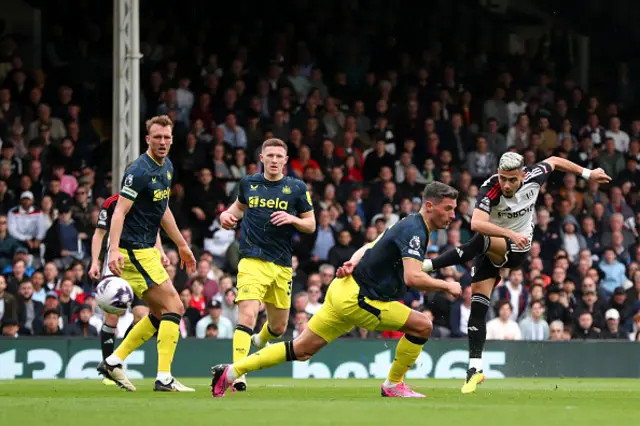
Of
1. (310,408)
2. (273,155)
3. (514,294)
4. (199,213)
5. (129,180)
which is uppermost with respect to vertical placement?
(199,213)

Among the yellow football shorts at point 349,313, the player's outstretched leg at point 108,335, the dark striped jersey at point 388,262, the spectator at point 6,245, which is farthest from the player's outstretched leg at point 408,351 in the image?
the spectator at point 6,245

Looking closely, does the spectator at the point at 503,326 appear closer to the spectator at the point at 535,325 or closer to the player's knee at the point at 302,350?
the spectator at the point at 535,325

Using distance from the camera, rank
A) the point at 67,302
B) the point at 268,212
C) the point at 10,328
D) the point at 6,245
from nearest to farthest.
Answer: the point at 268,212
the point at 10,328
the point at 67,302
the point at 6,245

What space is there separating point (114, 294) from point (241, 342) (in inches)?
50.6

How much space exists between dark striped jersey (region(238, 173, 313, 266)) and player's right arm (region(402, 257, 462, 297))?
2.20 m

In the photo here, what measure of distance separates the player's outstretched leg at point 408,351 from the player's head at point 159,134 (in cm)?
266

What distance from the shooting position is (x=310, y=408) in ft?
31.5

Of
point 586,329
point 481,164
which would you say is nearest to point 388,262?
point 586,329

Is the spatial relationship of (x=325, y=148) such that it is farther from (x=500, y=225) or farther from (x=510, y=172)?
(x=510, y=172)

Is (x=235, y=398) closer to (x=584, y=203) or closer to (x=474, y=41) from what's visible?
(x=584, y=203)

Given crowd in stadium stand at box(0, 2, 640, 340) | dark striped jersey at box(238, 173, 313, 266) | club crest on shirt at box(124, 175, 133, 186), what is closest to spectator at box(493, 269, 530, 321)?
crowd in stadium stand at box(0, 2, 640, 340)

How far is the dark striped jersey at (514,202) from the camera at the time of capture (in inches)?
485

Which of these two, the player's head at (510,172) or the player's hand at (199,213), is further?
the player's hand at (199,213)

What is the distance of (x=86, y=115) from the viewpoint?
21969 mm
